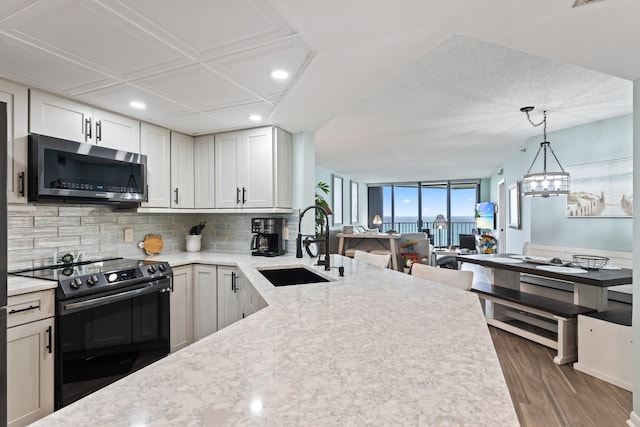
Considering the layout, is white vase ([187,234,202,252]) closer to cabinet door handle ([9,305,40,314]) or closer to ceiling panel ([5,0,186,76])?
cabinet door handle ([9,305,40,314])

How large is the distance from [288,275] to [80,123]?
194 cm

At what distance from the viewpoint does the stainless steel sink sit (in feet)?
8.39

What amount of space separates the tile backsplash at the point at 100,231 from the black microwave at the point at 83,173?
0.28 metres

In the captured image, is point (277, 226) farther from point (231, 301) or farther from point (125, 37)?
point (125, 37)

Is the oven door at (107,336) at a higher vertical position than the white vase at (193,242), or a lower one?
lower

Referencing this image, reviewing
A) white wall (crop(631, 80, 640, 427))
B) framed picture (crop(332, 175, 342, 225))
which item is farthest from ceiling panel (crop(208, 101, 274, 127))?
framed picture (crop(332, 175, 342, 225))

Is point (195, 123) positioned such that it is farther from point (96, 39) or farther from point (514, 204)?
point (514, 204)

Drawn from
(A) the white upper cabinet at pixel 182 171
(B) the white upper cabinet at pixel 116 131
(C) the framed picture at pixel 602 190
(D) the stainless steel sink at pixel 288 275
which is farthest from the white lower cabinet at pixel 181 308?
(C) the framed picture at pixel 602 190

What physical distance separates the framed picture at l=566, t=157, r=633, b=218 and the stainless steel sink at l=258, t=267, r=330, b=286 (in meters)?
3.53

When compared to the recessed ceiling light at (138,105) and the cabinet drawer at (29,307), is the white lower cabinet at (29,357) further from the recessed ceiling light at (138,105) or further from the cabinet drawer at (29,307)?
the recessed ceiling light at (138,105)

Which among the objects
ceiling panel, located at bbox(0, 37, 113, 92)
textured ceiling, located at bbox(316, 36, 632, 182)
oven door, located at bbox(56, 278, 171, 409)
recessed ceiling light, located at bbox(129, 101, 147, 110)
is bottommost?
oven door, located at bbox(56, 278, 171, 409)

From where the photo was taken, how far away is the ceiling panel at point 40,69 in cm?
170

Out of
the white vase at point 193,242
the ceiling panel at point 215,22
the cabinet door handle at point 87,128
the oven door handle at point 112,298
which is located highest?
the ceiling panel at point 215,22

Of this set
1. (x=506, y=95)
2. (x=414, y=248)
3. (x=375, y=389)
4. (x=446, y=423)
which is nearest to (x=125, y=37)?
(x=375, y=389)
